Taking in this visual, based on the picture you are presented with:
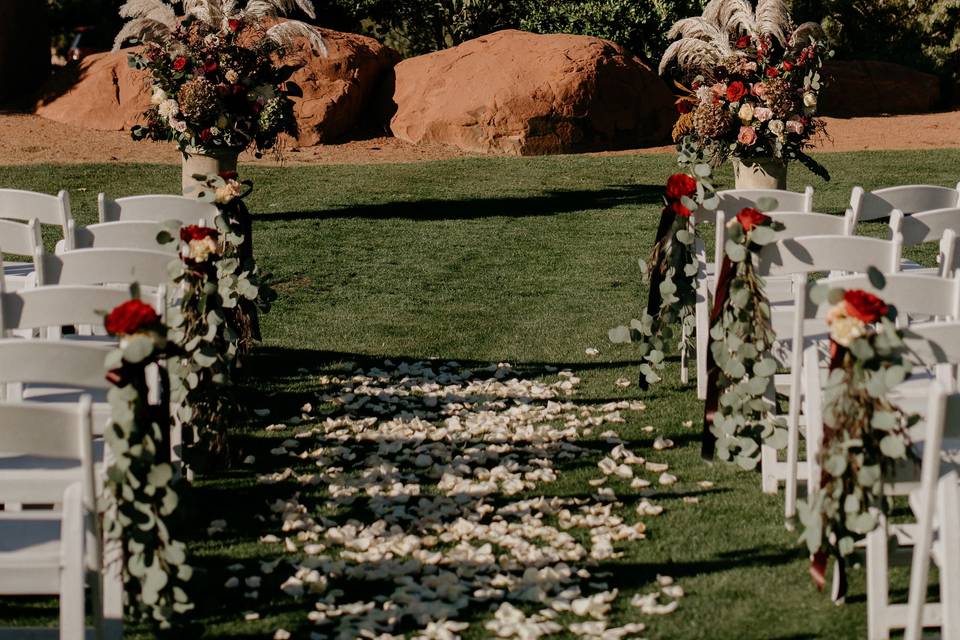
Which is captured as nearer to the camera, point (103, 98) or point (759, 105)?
point (759, 105)

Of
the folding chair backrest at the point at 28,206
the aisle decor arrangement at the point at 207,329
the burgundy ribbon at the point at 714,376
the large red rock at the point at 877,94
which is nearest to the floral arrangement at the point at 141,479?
the aisle decor arrangement at the point at 207,329

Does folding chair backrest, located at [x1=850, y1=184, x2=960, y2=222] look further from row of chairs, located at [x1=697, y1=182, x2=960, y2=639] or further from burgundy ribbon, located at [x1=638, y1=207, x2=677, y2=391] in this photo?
burgundy ribbon, located at [x1=638, y1=207, x2=677, y2=391]

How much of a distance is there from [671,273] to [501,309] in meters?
2.61

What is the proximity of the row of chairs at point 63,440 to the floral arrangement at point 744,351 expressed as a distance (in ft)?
7.63

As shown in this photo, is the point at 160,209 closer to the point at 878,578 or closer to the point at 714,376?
the point at 714,376

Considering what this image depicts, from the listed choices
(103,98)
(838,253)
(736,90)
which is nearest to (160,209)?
(838,253)

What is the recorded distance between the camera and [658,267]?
6773 mm

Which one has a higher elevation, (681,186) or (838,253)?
(681,186)

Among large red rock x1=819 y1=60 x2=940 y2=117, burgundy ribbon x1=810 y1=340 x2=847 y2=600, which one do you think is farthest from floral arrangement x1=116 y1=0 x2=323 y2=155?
large red rock x1=819 y1=60 x2=940 y2=117

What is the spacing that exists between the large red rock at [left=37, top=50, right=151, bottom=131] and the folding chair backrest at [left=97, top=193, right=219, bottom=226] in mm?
11476

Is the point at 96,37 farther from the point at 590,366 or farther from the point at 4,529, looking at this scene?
the point at 4,529

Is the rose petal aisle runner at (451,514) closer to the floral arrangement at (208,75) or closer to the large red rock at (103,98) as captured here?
the floral arrangement at (208,75)

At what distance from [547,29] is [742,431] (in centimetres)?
1558

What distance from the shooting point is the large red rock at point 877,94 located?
2039 centimetres
